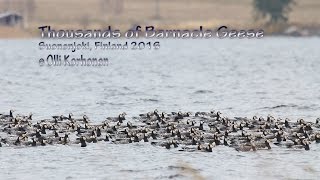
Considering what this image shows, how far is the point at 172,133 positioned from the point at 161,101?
79.1 ft

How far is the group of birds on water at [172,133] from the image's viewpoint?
45281 mm

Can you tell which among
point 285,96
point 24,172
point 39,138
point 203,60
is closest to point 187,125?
point 39,138

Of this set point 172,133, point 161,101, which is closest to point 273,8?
point 161,101

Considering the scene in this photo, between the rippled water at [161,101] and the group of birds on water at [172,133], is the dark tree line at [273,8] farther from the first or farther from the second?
the group of birds on water at [172,133]

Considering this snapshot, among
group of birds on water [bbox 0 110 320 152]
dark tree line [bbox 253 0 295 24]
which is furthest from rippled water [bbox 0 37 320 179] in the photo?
dark tree line [bbox 253 0 295 24]

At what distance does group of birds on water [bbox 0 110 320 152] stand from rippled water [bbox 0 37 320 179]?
0.91 meters

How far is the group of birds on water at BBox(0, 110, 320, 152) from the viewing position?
45281mm

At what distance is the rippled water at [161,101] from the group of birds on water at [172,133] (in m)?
0.91

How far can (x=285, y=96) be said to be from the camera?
7600 cm

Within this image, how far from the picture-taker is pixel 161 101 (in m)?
71.2

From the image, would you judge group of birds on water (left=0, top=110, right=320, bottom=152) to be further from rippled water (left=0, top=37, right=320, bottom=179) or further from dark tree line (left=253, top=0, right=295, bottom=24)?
dark tree line (left=253, top=0, right=295, bottom=24)

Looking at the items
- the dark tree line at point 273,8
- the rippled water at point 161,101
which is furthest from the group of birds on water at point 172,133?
the dark tree line at point 273,8

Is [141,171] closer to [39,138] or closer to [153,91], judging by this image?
[39,138]

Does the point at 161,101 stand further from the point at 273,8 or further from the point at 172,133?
the point at 273,8
